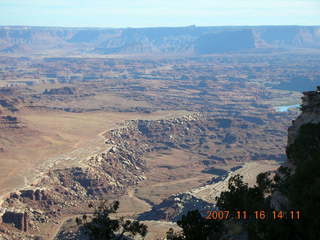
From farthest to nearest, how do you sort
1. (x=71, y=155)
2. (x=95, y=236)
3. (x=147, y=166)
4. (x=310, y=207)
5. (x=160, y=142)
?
(x=160, y=142), (x=147, y=166), (x=71, y=155), (x=95, y=236), (x=310, y=207)

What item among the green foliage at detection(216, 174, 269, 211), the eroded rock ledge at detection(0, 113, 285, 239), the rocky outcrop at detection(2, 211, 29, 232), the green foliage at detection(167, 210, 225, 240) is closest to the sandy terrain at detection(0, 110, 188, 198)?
the eroded rock ledge at detection(0, 113, 285, 239)

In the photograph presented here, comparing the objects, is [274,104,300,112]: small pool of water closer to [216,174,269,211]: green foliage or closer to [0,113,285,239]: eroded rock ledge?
[0,113,285,239]: eroded rock ledge

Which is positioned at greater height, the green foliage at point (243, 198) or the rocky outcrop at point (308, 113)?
the rocky outcrop at point (308, 113)

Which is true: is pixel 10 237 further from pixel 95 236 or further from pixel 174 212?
pixel 95 236

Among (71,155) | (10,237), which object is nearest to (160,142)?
(71,155)

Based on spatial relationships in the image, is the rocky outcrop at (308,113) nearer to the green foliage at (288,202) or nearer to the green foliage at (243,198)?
the green foliage at (288,202)

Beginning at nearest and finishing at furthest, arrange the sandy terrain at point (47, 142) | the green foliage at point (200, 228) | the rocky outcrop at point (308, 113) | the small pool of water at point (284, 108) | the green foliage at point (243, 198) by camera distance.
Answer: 1. the green foliage at point (200, 228)
2. the green foliage at point (243, 198)
3. the rocky outcrop at point (308, 113)
4. the sandy terrain at point (47, 142)
5. the small pool of water at point (284, 108)
